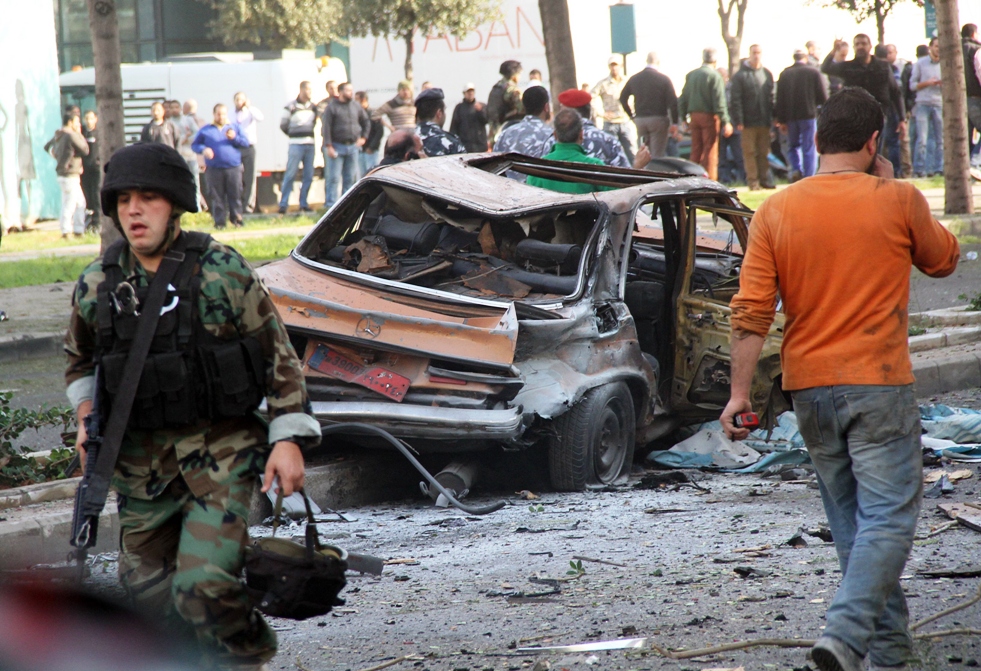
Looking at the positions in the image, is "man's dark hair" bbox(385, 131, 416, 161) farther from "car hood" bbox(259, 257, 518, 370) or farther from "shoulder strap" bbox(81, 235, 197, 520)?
"shoulder strap" bbox(81, 235, 197, 520)

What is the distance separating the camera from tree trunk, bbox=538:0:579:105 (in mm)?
13844

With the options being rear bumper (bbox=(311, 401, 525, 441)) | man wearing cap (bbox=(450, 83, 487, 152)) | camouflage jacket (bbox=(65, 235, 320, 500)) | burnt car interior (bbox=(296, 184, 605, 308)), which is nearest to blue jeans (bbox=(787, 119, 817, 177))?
man wearing cap (bbox=(450, 83, 487, 152))

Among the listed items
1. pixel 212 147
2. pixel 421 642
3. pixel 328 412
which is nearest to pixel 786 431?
pixel 328 412

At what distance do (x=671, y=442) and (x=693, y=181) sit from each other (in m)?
1.62

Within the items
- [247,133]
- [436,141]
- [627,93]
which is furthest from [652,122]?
[436,141]

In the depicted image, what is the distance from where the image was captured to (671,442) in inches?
310

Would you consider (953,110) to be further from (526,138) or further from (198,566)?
(198,566)

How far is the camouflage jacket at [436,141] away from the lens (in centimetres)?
989

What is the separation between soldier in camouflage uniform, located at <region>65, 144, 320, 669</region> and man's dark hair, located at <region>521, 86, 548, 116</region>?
24.0 ft

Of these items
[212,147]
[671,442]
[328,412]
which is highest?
[212,147]

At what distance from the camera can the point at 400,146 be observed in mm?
9359

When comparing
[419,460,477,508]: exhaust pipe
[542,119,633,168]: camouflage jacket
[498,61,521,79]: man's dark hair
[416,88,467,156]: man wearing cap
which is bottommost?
[419,460,477,508]: exhaust pipe

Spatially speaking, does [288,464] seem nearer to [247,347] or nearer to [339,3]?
[247,347]

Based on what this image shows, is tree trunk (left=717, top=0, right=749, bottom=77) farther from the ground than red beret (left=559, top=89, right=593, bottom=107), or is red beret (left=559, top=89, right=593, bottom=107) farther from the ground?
tree trunk (left=717, top=0, right=749, bottom=77)
